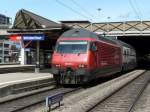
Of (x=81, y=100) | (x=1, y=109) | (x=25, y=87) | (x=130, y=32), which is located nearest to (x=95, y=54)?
(x=25, y=87)

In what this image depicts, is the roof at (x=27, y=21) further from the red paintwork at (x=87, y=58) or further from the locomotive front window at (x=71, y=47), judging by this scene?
the locomotive front window at (x=71, y=47)

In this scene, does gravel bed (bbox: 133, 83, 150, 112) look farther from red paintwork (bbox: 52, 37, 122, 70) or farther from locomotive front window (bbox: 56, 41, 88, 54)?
locomotive front window (bbox: 56, 41, 88, 54)

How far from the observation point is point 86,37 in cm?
2291

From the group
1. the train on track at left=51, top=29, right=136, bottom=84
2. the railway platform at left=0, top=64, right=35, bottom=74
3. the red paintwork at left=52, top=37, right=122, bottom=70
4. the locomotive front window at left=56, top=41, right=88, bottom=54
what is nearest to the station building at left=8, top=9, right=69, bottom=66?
the railway platform at left=0, top=64, right=35, bottom=74

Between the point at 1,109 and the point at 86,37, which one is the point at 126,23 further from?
the point at 1,109

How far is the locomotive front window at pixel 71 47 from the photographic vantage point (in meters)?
22.5

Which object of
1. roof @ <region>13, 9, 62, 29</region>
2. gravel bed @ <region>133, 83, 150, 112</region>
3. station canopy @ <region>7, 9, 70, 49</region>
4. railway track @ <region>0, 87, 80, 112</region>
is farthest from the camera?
roof @ <region>13, 9, 62, 29</region>

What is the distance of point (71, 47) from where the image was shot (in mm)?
22797

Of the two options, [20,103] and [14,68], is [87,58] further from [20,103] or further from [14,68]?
[14,68]

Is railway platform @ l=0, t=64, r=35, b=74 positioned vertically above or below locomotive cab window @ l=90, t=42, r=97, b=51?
below

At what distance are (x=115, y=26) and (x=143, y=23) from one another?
12.3ft

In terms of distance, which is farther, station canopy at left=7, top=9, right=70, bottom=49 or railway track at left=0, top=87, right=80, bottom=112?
station canopy at left=7, top=9, right=70, bottom=49

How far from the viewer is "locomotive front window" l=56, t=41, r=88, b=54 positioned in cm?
2255

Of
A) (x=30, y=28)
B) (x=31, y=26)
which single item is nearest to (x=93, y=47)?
(x=30, y=28)
